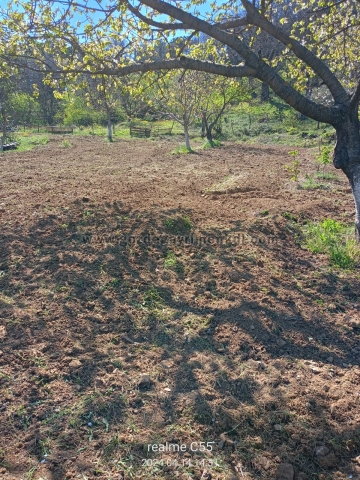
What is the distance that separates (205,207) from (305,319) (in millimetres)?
3397

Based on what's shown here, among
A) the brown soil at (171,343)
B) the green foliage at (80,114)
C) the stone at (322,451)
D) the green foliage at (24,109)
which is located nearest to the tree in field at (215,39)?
the brown soil at (171,343)

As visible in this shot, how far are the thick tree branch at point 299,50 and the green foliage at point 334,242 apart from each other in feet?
6.10

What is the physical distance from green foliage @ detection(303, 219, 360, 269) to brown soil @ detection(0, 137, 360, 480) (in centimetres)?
20

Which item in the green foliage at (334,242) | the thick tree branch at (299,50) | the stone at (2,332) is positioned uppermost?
the thick tree branch at (299,50)

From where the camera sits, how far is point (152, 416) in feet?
8.13

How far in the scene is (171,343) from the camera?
3.25 metres

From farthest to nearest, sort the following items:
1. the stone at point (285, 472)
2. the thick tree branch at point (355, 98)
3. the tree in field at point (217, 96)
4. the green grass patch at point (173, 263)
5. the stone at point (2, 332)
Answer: the tree in field at point (217, 96) < the thick tree branch at point (355, 98) < the green grass patch at point (173, 263) < the stone at point (2, 332) < the stone at point (285, 472)

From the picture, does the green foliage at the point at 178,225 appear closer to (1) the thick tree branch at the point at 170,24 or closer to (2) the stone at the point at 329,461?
(1) the thick tree branch at the point at 170,24

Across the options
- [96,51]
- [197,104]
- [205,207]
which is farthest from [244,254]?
[197,104]

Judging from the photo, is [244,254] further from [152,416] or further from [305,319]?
[152,416]

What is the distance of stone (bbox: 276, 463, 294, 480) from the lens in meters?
2.10

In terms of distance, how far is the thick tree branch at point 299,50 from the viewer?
467cm

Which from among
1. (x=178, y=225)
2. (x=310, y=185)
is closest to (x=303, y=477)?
(x=178, y=225)

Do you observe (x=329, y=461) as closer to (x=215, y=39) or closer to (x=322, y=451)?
(x=322, y=451)
